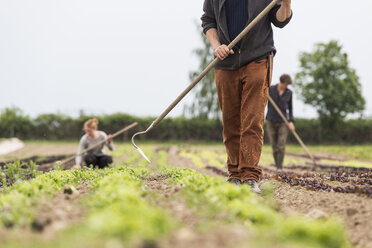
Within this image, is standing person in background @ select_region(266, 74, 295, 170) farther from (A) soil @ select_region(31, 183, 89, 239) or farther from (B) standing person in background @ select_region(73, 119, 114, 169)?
(A) soil @ select_region(31, 183, 89, 239)

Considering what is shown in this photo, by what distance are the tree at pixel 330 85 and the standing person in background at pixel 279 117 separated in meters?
24.8

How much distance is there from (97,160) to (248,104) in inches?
208

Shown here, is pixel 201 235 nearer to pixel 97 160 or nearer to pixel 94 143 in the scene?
pixel 97 160

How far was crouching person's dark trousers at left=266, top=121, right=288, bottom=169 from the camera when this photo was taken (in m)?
9.02

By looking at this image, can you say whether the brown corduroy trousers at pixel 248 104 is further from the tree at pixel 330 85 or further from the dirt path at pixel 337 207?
the tree at pixel 330 85


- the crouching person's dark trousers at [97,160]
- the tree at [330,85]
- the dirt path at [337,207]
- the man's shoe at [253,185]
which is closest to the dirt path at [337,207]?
the dirt path at [337,207]

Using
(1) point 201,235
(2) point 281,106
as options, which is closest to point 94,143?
(2) point 281,106

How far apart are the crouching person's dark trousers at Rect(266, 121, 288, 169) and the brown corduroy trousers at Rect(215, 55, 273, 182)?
15.5 ft

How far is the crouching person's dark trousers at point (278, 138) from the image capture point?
902cm

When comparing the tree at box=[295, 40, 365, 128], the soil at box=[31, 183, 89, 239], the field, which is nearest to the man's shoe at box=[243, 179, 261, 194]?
the field

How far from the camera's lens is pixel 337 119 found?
32.8 metres

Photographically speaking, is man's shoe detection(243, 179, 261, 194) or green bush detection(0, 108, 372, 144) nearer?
man's shoe detection(243, 179, 261, 194)

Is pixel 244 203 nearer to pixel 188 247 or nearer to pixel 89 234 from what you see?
pixel 188 247

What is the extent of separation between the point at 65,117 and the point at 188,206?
86.3ft
